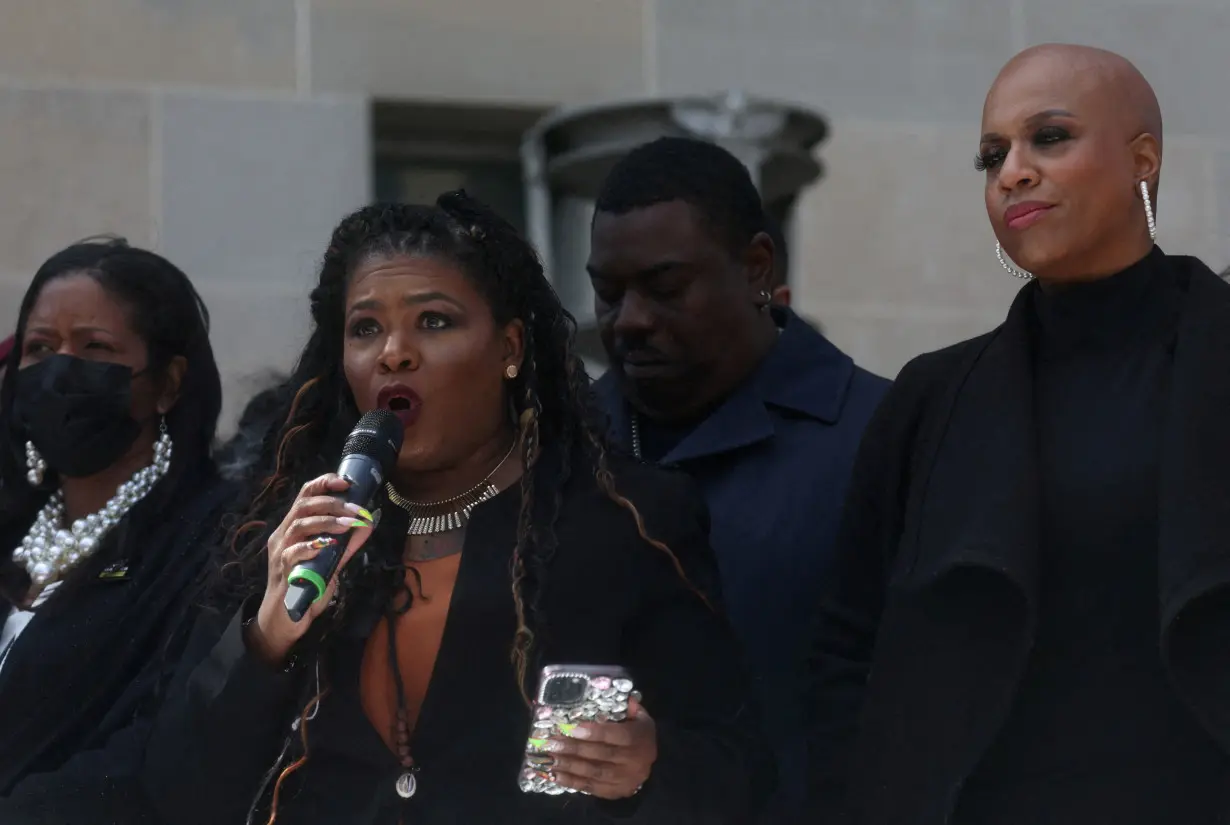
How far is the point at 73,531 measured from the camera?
14.4ft

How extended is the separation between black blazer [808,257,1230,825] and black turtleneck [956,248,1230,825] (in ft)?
0.17

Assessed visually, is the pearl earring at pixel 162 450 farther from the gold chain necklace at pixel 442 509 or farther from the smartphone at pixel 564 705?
the smartphone at pixel 564 705

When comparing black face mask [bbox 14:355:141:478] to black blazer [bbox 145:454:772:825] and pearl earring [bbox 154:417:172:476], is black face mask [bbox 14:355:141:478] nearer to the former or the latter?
pearl earring [bbox 154:417:172:476]

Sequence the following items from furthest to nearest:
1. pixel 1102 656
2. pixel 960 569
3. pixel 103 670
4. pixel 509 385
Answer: pixel 103 670, pixel 509 385, pixel 960 569, pixel 1102 656

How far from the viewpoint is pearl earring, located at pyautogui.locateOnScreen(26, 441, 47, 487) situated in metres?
4.46

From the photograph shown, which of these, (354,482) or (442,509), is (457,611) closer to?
(442,509)

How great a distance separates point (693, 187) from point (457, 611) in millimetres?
1516

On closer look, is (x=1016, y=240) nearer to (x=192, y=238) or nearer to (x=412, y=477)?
(x=412, y=477)

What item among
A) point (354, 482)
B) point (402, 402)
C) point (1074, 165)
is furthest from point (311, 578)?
point (1074, 165)

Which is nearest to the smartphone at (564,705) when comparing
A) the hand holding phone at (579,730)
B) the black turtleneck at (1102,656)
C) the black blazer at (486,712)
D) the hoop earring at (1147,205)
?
the hand holding phone at (579,730)

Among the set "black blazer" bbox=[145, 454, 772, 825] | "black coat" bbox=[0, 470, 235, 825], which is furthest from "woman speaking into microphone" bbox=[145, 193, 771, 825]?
"black coat" bbox=[0, 470, 235, 825]

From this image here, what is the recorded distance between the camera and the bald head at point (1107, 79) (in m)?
3.57

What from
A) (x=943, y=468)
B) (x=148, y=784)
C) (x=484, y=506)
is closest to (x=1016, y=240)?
(x=943, y=468)

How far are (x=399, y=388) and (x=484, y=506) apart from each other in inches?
9.7
